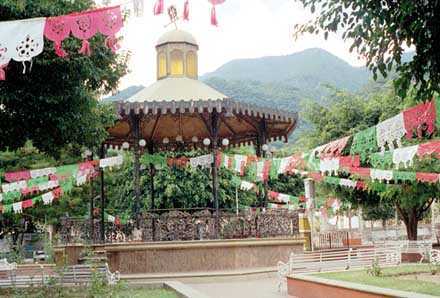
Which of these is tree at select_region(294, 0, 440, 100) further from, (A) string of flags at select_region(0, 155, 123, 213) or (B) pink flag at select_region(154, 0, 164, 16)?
(A) string of flags at select_region(0, 155, 123, 213)

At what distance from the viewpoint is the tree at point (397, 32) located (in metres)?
5.71

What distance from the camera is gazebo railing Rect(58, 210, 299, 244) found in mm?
17062

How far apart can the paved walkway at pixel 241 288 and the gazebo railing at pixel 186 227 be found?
1731mm

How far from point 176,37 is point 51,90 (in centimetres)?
1133

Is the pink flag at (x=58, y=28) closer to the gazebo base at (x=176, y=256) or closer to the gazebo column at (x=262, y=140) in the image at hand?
the gazebo base at (x=176, y=256)

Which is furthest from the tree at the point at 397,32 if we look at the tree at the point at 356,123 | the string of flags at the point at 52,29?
the tree at the point at 356,123

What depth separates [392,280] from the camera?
41.4ft

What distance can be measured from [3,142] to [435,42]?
8.46m

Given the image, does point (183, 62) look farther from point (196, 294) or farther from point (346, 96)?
point (196, 294)

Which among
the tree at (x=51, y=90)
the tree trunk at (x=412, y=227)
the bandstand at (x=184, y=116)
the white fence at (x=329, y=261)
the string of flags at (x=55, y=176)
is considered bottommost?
the white fence at (x=329, y=261)

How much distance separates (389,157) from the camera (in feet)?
58.0

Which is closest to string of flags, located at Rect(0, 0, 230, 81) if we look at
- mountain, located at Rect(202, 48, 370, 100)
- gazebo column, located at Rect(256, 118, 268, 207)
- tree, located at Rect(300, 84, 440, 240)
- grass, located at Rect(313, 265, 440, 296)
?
grass, located at Rect(313, 265, 440, 296)

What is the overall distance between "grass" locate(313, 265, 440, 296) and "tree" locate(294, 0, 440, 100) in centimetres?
529

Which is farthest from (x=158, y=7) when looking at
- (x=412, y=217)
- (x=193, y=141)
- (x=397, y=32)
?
(x=412, y=217)
